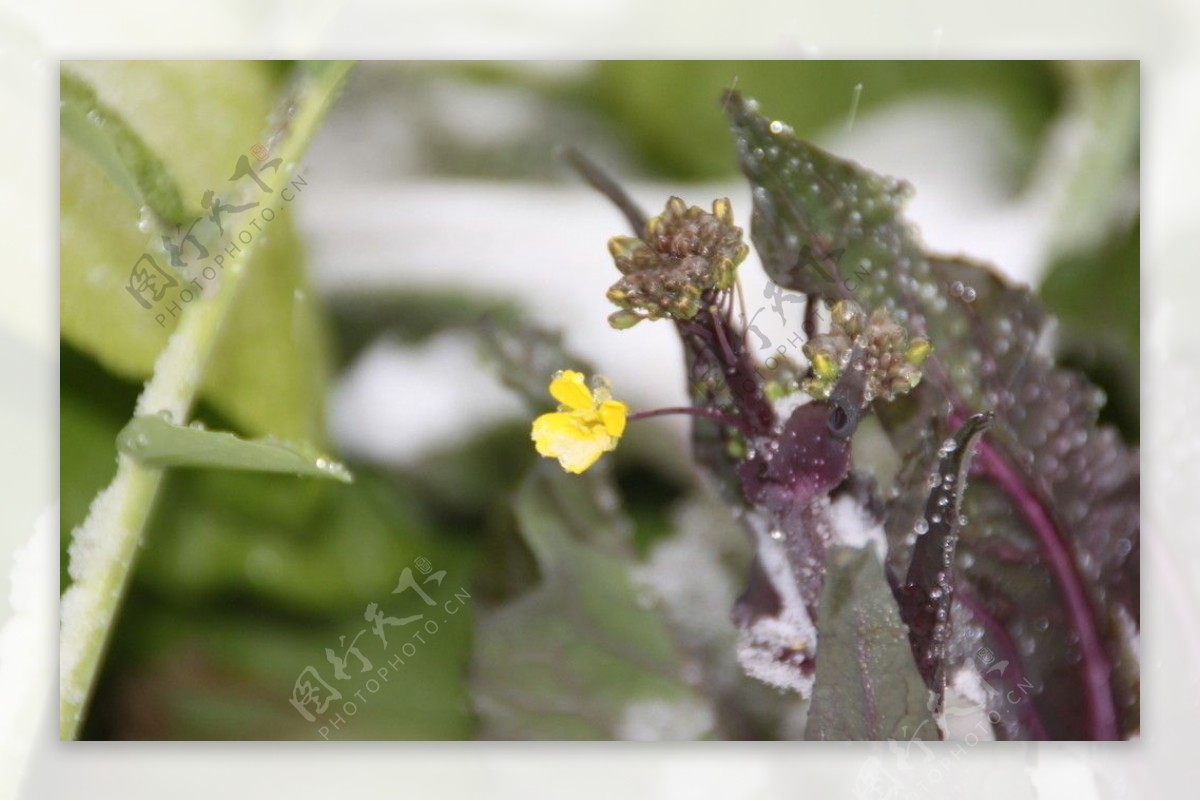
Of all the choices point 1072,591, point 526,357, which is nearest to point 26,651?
point 526,357

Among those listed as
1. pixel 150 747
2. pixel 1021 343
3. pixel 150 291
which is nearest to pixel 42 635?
pixel 150 747

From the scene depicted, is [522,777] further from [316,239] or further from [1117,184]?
[1117,184]

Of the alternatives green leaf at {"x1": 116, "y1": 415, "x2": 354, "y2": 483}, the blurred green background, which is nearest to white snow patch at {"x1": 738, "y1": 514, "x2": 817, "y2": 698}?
the blurred green background

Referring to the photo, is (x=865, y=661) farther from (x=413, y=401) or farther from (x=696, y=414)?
(x=413, y=401)

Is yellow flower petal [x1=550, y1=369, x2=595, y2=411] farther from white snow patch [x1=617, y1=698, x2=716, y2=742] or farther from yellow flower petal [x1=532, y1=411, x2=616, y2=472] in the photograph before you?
white snow patch [x1=617, y1=698, x2=716, y2=742]

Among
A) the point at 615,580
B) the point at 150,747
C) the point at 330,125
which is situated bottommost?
the point at 150,747

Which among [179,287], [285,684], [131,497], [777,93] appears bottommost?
[285,684]

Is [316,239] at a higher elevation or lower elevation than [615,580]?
higher
